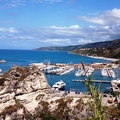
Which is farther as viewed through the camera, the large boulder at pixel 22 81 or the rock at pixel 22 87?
the large boulder at pixel 22 81

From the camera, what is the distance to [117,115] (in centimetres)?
2681

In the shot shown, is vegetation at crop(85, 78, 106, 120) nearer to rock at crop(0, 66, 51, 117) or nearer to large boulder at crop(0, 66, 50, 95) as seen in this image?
rock at crop(0, 66, 51, 117)

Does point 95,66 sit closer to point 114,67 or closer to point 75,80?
point 114,67

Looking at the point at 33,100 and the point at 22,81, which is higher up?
the point at 22,81

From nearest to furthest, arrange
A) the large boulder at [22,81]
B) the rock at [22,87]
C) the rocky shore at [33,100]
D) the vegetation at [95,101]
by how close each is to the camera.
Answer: the vegetation at [95,101] < the rocky shore at [33,100] < the rock at [22,87] < the large boulder at [22,81]

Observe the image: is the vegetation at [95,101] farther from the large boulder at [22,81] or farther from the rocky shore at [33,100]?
the large boulder at [22,81]

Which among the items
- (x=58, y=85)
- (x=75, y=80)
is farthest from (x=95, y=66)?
(x=58, y=85)

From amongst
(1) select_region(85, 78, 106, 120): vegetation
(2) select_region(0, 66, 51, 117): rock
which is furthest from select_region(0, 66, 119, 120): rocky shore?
(1) select_region(85, 78, 106, 120): vegetation

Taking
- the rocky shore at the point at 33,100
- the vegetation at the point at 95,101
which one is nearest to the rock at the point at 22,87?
the rocky shore at the point at 33,100

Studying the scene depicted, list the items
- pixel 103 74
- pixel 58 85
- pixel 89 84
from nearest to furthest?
pixel 89 84
pixel 58 85
pixel 103 74

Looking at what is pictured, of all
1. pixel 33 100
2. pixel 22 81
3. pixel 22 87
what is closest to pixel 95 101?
pixel 33 100

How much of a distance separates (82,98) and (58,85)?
93.5 feet

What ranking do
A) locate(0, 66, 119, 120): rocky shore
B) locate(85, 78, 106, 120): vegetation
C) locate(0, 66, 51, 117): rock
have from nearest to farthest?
1. locate(85, 78, 106, 120): vegetation
2. locate(0, 66, 119, 120): rocky shore
3. locate(0, 66, 51, 117): rock

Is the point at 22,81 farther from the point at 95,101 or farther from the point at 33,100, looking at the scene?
the point at 95,101
